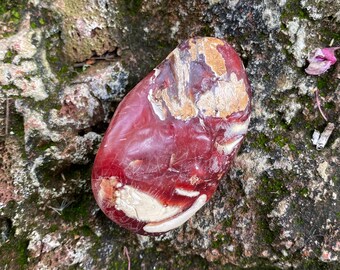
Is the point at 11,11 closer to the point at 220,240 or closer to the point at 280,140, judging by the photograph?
the point at 280,140

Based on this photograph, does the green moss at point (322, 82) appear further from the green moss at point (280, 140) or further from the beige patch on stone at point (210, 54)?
the beige patch on stone at point (210, 54)

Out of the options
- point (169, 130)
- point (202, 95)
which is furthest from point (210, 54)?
point (169, 130)

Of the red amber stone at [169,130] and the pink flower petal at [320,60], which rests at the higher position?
the pink flower petal at [320,60]

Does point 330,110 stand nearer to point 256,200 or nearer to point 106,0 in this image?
point 256,200

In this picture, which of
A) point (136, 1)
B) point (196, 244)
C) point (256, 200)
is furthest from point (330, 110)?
point (136, 1)

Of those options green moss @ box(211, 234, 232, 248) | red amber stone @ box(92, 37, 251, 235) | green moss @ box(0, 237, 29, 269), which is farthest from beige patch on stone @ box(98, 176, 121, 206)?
green moss @ box(211, 234, 232, 248)

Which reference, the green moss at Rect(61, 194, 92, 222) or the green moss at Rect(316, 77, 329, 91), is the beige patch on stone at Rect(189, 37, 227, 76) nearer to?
the green moss at Rect(316, 77, 329, 91)

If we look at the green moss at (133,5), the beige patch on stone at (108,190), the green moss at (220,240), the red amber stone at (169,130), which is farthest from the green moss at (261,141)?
the green moss at (133,5)
